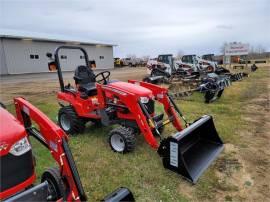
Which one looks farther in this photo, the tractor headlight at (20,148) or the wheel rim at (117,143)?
the wheel rim at (117,143)

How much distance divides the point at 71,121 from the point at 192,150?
257 cm

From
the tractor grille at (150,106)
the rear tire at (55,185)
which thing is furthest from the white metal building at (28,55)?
the rear tire at (55,185)

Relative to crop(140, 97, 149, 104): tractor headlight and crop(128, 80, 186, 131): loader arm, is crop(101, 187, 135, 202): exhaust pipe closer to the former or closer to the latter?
crop(140, 97, 149, 104): tractor headlight

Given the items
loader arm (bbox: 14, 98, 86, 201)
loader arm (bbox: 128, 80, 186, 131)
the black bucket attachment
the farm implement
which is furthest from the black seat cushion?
the farm implement

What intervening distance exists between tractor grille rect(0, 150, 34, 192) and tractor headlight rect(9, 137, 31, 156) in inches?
1.0

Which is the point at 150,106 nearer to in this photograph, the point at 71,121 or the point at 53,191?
the point at 71,121

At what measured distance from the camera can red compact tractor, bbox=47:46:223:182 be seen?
3.46m

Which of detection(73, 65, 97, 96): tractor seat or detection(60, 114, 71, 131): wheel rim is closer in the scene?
detection(73, 65, 97, 96): tractor seat

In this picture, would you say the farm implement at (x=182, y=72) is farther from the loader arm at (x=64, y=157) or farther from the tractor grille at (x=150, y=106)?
the loader arm at (x=64, y=157)

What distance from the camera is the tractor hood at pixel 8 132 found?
186cm

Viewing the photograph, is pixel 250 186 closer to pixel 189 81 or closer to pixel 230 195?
pixel 230 195

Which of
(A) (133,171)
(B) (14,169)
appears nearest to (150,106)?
(A) (133,171)

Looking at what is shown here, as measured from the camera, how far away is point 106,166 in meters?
3.80

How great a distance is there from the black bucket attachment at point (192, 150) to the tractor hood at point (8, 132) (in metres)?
1.95
